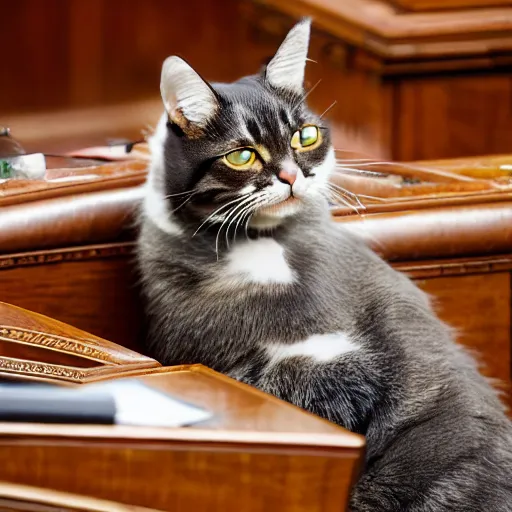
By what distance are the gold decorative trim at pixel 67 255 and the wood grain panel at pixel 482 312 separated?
53cm

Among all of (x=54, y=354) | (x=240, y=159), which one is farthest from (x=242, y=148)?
(x=54, y=354)

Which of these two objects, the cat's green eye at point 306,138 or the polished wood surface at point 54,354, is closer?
the polished wood surface at point 54,354

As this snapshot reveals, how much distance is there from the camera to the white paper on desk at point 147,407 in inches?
25.4

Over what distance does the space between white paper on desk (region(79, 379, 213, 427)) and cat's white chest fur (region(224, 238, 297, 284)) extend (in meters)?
0.32

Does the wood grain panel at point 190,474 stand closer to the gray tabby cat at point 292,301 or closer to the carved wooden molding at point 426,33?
the gray tabby cat at point 292,301

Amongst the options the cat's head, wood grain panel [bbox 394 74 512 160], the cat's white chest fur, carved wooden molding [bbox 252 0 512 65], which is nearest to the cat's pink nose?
the cat's head

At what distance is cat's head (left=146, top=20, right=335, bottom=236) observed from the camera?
3.26ft

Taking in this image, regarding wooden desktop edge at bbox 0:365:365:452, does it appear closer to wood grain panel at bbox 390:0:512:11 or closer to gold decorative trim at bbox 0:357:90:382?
gold decorative trim at bbox 0:357:90:382

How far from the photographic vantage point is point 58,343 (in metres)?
0.79

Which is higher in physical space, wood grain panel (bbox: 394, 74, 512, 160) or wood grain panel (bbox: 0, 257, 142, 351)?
wood grain panel (bbox: 394, 74, 512, 160)

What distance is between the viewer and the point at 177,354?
101 cm

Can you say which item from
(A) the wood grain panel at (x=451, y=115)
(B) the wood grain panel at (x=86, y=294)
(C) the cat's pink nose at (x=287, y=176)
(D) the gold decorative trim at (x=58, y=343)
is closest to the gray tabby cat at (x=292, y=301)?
(C) the cat's pink nose at (x=287, y=176)

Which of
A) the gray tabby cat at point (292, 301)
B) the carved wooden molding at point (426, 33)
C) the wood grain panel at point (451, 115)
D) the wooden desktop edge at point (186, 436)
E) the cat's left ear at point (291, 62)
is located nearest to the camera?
the wooden desktop edge at point (186, 436)

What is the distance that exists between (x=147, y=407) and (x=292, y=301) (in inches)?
14.9
